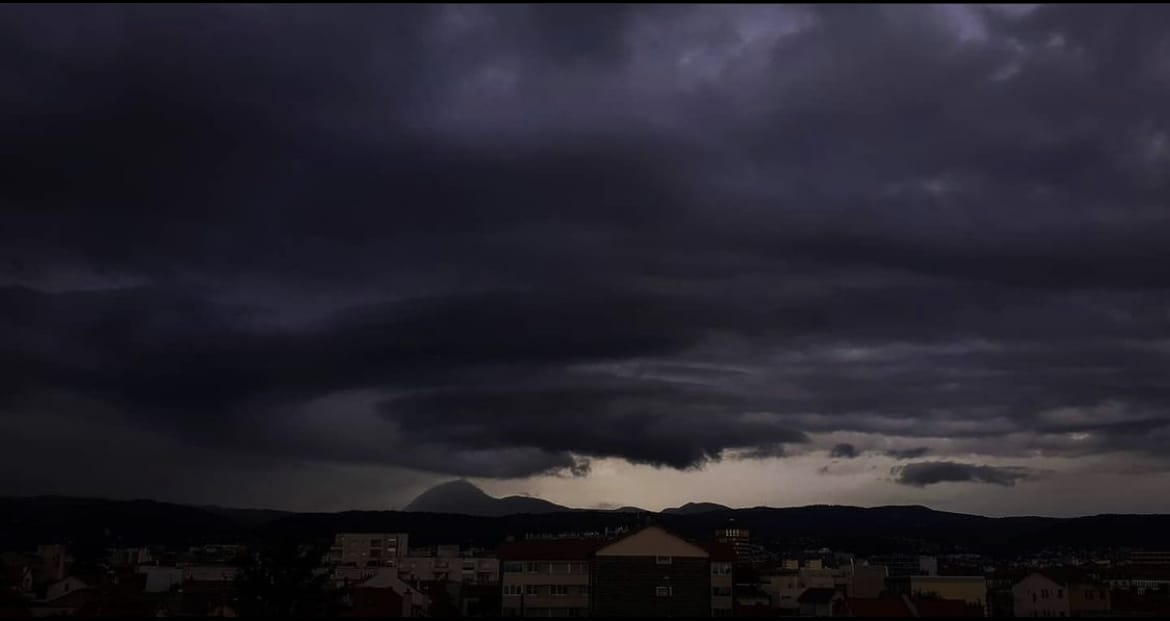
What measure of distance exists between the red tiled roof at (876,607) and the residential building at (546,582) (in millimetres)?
21714

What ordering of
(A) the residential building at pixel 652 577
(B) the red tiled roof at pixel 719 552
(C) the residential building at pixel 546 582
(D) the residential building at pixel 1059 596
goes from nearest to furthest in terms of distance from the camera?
(A) the residential building at pixel 652 577
(C) the residential building at pixel 546 582
(B) the red tiled roof at pixel 719 552
(D) the residential building at pixel 1059 596

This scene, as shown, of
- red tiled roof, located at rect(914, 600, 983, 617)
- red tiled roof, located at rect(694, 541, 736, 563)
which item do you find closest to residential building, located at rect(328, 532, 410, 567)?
red tiled roof, located at rect(694, 541, 736, 563)

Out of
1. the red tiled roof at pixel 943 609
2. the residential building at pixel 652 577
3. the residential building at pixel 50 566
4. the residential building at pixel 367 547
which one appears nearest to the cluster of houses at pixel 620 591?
the residential building at pixel 652 577

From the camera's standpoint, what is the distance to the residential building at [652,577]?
285 feet

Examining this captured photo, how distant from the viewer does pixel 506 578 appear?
94125mm

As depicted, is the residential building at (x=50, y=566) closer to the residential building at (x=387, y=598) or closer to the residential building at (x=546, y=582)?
the residential building at (x=387, y=598)

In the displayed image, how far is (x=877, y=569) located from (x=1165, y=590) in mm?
32833

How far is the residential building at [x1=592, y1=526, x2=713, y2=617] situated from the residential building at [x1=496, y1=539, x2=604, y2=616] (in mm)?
4011

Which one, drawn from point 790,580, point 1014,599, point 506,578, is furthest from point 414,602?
point 1014,599

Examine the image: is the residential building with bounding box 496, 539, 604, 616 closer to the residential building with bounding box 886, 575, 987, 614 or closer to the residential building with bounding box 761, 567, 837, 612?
the residential building with bounding box 761, 567, 837, 612

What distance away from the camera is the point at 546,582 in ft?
306

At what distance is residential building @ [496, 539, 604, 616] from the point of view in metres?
92.6

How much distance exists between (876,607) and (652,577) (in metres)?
18.4

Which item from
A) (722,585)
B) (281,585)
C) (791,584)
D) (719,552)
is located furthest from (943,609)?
(281,585)
